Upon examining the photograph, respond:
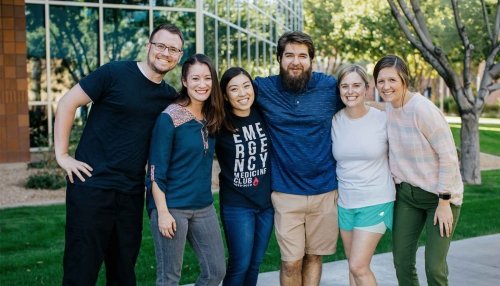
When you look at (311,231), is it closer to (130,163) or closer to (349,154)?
(349,154)

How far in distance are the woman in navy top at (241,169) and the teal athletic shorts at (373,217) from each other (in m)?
0.62

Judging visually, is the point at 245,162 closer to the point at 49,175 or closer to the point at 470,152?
A: the point at 49,175

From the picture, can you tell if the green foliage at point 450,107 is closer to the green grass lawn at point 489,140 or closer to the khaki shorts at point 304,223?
the green grass lawn at point 489,140

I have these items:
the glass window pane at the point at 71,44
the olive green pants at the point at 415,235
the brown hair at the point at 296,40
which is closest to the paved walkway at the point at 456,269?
the olive green pants at the point at 415,235

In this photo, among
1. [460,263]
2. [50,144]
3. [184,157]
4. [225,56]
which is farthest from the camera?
[225,56]

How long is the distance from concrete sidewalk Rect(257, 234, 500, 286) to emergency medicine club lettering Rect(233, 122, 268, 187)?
146 cm

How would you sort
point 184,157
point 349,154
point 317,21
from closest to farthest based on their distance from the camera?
1. point 184,157
2. point 349,154
3. point 317,21

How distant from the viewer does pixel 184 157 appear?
3896 millimetres

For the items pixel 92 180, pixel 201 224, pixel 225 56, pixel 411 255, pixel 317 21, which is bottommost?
pixel 411 255

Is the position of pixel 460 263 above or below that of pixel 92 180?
below

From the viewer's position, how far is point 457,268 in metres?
5.91

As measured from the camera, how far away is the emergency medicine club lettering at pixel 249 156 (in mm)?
4281

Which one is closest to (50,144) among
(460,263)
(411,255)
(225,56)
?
(225,56)

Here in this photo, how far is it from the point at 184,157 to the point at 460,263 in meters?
3.41
